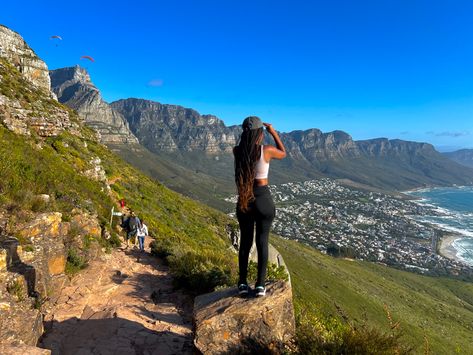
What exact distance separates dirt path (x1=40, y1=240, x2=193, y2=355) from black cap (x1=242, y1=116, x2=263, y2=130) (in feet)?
15.1

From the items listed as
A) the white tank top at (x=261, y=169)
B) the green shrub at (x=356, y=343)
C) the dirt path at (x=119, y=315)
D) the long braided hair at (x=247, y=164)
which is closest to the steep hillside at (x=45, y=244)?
the dirt path at (x=119, y=315)

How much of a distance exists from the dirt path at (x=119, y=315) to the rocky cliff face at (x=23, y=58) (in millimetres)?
39460

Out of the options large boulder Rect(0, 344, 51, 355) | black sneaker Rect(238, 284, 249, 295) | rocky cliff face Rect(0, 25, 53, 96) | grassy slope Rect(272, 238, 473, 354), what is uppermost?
rocky cliff face Rect(0, 25, 53, 96)

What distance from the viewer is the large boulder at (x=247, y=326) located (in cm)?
538

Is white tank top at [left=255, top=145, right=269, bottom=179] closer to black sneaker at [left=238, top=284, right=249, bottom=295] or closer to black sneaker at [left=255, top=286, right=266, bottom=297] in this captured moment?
black sneaker at [left=255, top=286, right=266, bottom=297]

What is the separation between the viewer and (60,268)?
8820 mm

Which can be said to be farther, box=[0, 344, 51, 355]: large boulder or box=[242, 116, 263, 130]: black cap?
box=[242, 116, 263, 130]: black cap

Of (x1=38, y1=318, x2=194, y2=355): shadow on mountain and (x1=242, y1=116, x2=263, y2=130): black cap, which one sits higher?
(x1=242, y1=116, x2=263, y2=130): black cap

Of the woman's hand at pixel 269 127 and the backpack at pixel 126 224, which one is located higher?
the woman's hand at pixel 269 127

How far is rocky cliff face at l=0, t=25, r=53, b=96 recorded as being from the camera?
4064 cm

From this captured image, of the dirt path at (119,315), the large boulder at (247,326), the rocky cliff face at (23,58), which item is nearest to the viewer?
the large boulder at (247,326)

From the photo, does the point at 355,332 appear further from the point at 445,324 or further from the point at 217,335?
the point at 445,324

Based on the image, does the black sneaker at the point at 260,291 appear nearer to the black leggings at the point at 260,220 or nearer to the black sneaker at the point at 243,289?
the black leggings at the point at 260,220

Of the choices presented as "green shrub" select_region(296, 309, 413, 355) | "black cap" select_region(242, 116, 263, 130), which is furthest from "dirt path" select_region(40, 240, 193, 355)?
"black cap" select_region(242, 116, 263, 130)
